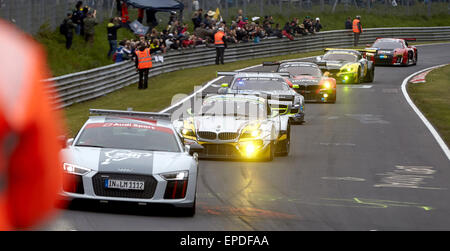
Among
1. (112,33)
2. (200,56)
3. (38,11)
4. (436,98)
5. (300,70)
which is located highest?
(38,11)

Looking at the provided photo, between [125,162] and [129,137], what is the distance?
1136mm

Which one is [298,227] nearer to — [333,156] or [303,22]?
[333,156]

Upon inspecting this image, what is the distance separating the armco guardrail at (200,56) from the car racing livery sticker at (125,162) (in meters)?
13.1

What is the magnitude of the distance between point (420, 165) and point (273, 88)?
25.2 feet

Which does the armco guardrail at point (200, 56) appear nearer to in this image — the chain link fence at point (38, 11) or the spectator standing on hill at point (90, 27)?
the spectator standing on hill at point (90, 27)

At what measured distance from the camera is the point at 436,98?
33469 millimetres

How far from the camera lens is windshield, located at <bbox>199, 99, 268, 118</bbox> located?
17.3 m

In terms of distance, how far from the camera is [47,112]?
152cm

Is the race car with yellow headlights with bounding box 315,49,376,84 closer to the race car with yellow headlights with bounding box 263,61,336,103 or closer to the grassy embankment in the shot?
the race car with yellow headlights with bounding box 263,61,336,103

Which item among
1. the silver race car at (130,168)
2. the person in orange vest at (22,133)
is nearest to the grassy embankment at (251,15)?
the silver race car at (130,168)

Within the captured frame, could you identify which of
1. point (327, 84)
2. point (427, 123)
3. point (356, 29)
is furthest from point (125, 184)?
point (356, 29)

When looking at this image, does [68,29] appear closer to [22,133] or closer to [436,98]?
[436,98]

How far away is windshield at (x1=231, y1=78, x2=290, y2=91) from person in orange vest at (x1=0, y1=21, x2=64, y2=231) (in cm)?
2174
